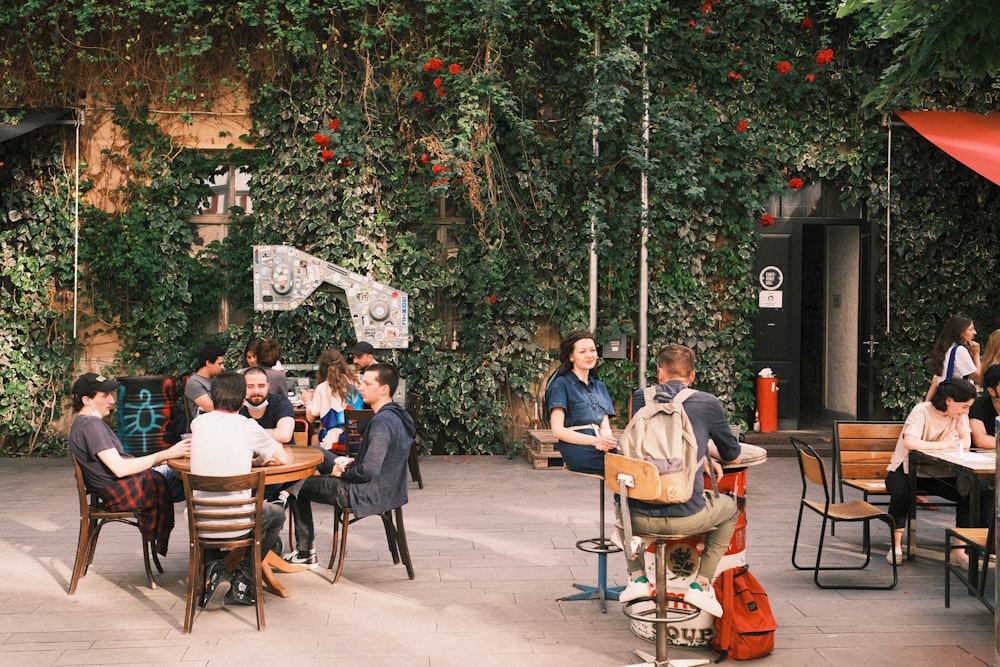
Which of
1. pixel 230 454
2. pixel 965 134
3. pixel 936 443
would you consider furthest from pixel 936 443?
pixel 965 134

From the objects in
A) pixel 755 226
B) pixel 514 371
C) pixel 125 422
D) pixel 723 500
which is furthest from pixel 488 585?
pixel 755 226

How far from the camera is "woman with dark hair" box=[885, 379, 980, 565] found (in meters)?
6.61

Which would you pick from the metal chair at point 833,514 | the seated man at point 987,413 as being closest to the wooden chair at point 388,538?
the metal chair at point 833,514

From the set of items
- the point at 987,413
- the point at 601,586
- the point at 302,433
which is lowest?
the point at 601,586

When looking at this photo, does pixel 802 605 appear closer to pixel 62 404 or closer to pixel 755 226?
pixel 755 226

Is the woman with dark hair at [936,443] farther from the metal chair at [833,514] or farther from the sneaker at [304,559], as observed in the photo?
the sneaker at [304,559]

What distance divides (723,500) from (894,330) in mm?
7132

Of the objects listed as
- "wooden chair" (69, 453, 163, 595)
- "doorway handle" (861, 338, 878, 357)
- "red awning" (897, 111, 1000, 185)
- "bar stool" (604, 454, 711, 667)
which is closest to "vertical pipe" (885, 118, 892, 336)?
"doorway handle" (861, 338, 878, 357)

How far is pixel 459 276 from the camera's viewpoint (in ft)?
35.7

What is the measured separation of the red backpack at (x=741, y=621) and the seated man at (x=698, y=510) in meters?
0.13

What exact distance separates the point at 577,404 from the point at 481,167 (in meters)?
5.19

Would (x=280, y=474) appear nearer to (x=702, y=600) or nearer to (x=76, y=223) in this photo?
(x=702, y=600)

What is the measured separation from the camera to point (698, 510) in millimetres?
4863

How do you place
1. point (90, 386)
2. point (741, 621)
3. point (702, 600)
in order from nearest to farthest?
point (702, 600), point (741, 621), point (90, 386)
